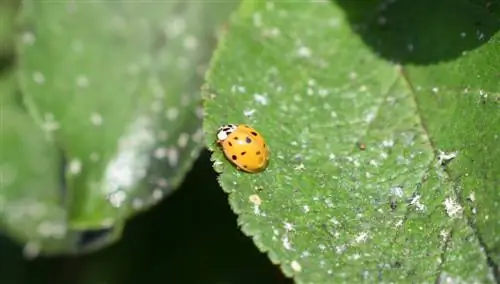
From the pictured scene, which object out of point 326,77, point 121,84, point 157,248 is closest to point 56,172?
point 157,248

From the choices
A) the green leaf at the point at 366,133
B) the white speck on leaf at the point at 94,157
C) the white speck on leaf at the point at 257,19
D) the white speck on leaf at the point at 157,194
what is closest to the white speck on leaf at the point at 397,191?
the green leaf at the point at 366,133

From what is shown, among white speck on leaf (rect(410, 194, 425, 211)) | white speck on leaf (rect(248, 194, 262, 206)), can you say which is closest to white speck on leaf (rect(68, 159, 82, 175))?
white speck on leaf (rect(248, 194, 262, 206))

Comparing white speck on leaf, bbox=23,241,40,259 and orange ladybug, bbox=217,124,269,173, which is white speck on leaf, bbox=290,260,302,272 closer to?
orange ladybug, bbox=217,124,269,173

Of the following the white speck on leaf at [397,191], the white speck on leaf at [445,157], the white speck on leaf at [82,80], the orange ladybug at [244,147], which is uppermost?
the white speck on leaf at [82,80]

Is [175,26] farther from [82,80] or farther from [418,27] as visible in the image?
[418,27]

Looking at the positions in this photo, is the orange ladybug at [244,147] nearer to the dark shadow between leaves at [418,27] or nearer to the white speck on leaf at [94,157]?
the dark shadow between leaves at [418,27]
